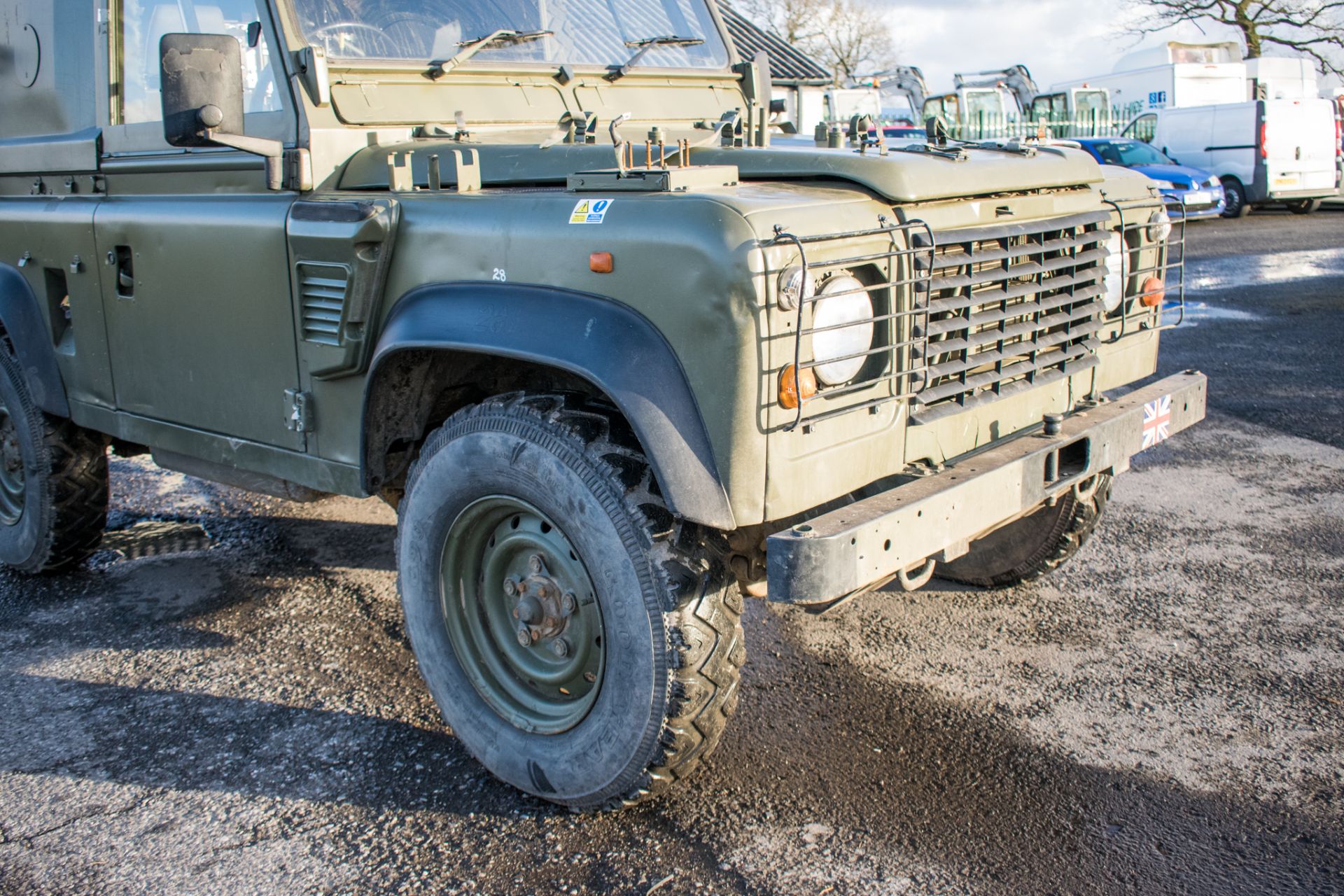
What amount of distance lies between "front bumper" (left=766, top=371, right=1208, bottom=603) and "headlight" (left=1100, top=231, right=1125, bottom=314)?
0.29m

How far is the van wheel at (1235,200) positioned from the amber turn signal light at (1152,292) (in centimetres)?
1879

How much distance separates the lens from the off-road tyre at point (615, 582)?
8.71 ft

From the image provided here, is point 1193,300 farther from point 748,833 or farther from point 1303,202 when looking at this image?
point 1303,202

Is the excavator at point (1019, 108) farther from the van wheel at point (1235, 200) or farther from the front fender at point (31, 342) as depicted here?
the front fender at point (31, 342)

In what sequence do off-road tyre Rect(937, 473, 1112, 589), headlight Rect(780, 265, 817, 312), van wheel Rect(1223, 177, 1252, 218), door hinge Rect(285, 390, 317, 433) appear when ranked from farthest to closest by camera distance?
van wheel Rect(1223, 177, 1252, 218) → off-road tyre Rect(937, 473, 1112, 589) → door hinge Rect(285, 390, 317, 433) → headlight Rect(780, 265, 817, 312)

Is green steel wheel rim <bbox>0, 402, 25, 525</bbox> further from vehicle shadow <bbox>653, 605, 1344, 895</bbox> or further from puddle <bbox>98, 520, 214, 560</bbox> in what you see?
vehicle shadow <bbox>653, 605, 1344, 895</bbox>

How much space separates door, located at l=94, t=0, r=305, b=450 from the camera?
3445mm

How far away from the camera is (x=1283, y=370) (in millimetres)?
8117

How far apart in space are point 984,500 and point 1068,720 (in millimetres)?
961

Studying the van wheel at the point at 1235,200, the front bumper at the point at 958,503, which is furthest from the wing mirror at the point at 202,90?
the van wheel at the point at 1235,200

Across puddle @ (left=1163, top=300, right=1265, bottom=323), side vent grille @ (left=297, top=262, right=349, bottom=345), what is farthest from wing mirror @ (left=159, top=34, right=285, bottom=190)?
puddle @ (left=1163, top=300, right=1265, bottom=323)

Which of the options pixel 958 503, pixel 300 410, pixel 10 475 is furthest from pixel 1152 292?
pixel 10 475

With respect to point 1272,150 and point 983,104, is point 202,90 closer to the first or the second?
point 1272,150

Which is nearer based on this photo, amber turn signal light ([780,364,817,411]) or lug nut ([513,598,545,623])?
amber turn signal light ([780,364,817,411])
